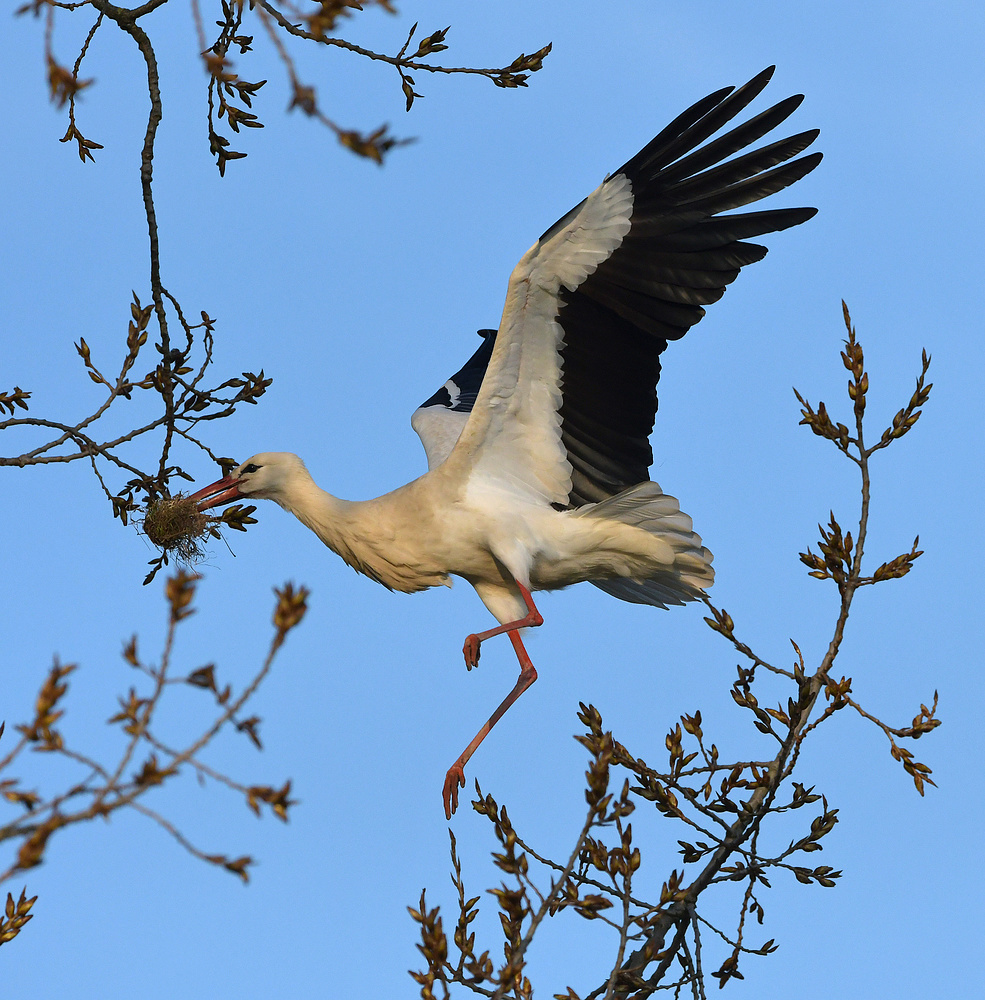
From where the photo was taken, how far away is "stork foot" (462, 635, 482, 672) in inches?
218

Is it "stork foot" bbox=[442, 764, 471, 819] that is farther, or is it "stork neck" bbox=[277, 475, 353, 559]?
"stork neck" bbox=[277, 475, 353, 559]

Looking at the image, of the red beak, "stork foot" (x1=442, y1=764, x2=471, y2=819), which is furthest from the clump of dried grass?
"stork foot" (x1=442, y1=764, x2=471, y2=819)

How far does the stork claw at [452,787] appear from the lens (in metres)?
Answer: 5.77

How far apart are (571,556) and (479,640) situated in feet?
2.61

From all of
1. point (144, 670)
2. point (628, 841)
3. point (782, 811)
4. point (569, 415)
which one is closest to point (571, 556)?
point (569, 415)

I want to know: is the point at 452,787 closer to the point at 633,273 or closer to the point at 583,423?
the point at 583,423

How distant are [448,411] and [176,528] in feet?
9.57

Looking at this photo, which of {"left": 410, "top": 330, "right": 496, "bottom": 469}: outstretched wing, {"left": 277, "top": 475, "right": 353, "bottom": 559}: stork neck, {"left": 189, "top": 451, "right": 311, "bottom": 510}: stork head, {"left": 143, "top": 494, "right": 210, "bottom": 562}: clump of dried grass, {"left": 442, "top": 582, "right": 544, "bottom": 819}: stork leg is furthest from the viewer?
{"left": 410, "top": 330, "right": 496, "bottom": 469}: outstretched wing

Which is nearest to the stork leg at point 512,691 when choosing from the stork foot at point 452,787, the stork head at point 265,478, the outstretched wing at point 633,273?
the stork foot at point 452,787

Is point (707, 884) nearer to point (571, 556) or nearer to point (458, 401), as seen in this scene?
point (571, 556)

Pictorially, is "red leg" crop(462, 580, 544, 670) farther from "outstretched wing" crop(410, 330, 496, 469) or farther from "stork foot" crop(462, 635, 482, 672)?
"outstretched wing" crop(410, 330, 496, 469)

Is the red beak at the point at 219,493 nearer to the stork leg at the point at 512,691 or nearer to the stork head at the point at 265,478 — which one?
the stork head at the point at 265,478

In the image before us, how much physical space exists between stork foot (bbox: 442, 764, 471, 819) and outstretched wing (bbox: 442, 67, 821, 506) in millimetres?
1525

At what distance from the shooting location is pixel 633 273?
18.6ft
